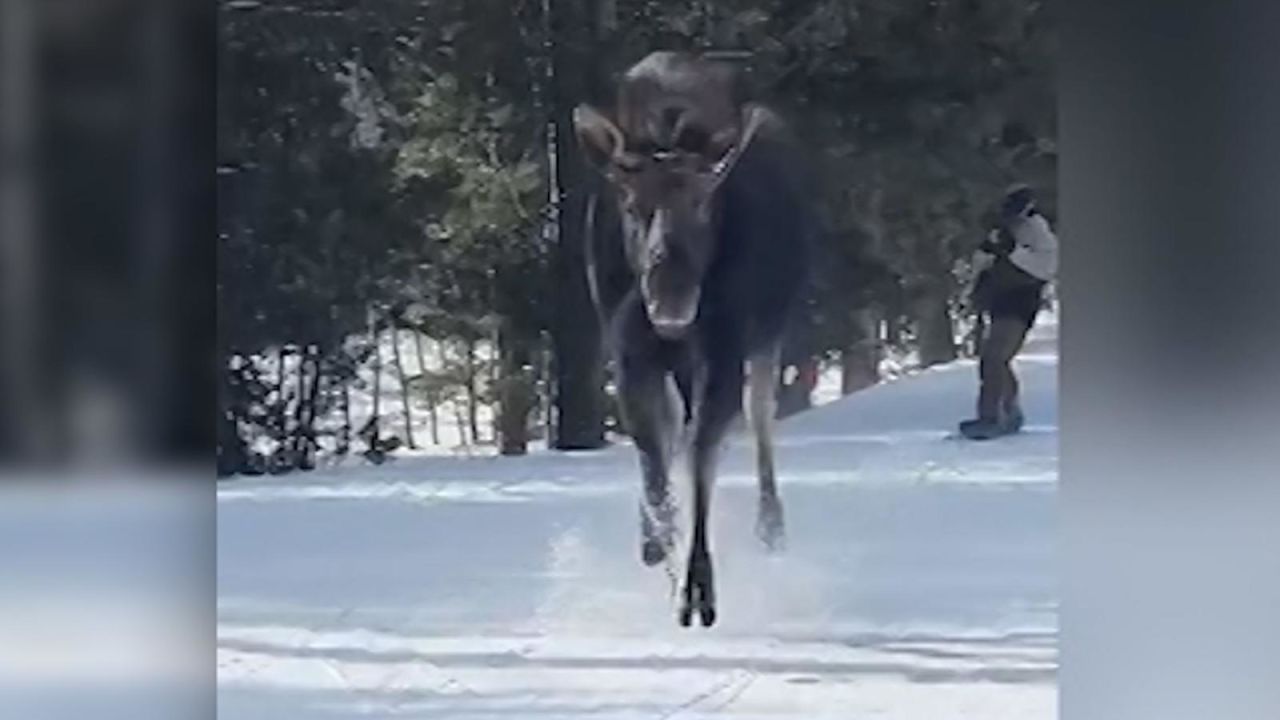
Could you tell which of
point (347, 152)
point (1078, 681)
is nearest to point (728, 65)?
point (347, 152)

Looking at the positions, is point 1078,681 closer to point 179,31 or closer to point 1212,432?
point 1212,432

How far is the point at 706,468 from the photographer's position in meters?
3.38

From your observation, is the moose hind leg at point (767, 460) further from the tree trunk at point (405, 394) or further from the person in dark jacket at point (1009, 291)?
the tree trunk at point (405, 394)

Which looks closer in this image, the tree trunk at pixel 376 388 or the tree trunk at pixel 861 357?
the tree trunk at pixel 861 357

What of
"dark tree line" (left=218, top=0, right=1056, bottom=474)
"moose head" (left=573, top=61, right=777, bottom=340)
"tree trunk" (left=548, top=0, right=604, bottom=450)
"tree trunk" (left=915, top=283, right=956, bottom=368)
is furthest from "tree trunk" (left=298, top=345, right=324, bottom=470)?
"tree trunk" (left=915, top=283, right=956, bottom=368)

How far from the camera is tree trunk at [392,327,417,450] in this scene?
341 cm

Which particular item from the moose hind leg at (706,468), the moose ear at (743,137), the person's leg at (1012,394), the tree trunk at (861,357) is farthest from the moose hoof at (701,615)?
the moose ear at (743,137)

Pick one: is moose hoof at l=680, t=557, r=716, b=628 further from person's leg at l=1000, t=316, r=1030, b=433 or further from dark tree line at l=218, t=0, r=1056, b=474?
person's leg at l=1000, t=316, r=1030, b=433

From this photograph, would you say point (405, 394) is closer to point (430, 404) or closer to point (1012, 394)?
point (430, 404)

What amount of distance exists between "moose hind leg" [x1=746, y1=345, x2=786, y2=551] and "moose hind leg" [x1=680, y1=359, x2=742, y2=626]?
1.4 inches

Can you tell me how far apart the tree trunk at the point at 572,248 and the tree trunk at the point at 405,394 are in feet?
0.70

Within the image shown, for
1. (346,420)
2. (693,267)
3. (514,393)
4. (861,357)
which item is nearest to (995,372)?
(861,357)

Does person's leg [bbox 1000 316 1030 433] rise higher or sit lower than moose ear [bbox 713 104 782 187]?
lower

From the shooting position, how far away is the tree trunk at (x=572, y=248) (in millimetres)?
3377
